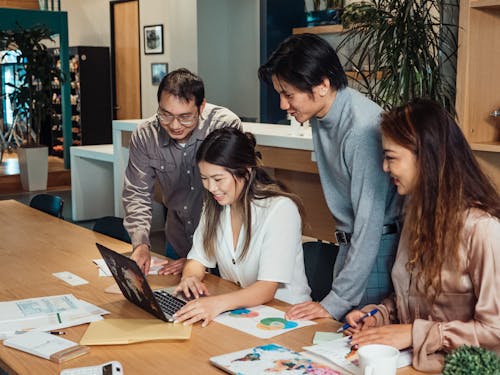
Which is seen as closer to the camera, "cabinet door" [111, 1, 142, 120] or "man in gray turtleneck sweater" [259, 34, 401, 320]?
"man in gray turtleneck sweater" [259, 34, 401, 320]

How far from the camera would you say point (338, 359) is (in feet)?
5.73

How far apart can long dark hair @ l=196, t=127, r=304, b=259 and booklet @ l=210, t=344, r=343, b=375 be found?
0.65m

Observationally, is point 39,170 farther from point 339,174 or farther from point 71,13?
point 339,174

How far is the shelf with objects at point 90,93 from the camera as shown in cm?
1116

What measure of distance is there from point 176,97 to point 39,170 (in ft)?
22.8

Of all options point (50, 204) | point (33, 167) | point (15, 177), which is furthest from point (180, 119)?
point (15, 177)

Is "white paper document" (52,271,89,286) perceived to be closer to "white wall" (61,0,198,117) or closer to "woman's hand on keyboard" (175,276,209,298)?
"woman's hand on keyboard" (175,276,209,298)

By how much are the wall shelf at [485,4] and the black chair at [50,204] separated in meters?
2.53

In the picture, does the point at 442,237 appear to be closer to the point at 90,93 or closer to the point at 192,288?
the point at 192,288

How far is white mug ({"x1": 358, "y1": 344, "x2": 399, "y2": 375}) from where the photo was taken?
1481 millimetres

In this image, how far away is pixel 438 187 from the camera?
5.93 ft

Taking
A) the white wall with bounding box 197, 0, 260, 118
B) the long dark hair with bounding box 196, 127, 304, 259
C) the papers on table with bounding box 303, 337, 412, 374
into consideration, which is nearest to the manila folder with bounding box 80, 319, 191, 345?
the papers on table with bounding box 303, 337, 412, 374

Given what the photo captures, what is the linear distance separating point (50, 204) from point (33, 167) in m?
5.10

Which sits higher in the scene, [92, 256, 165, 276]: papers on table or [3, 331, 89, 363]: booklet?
[3, 331, 89, 363]: booklet
